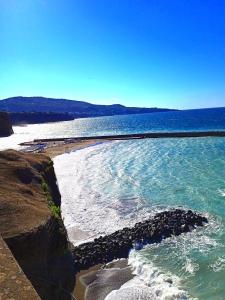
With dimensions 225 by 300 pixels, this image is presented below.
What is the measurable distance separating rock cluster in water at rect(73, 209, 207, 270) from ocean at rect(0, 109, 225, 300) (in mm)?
792

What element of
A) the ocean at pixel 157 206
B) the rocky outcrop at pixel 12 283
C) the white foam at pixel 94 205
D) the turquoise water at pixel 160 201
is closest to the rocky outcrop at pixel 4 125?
the turquoise water at pixel 160 201

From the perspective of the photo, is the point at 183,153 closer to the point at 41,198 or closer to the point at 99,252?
the point at 99,252

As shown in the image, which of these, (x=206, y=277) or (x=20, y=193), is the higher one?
(x=20, y=193)

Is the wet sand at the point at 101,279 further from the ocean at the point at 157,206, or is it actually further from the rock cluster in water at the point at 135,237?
the rock cluster in water at the point at 135,237

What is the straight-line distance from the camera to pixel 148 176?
162 ft

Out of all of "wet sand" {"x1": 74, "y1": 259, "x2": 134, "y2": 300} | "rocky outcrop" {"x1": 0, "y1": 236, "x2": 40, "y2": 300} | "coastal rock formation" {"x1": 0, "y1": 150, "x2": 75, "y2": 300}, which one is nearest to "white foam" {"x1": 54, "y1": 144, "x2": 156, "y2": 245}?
"wet sand" {"x1": 74, "y1": 259, "x2": 134, "y2": 300}

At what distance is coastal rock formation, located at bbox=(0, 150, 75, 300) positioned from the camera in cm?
1239

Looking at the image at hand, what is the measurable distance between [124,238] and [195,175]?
960 inches

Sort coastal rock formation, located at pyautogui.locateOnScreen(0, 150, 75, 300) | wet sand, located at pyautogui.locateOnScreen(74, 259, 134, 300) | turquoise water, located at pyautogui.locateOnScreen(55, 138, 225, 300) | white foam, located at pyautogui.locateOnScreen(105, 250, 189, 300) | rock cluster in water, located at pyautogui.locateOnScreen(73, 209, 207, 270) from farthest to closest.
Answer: rock cluster in water, located at pyautogui.locateOnScreen(73, 209, 207, 270)
turquoise water, located at pyautogui.locateOnScreen(55, 138, 225, 300)
wet sand, located at pyautogui.locateOnScreen(74, 259, 134, 300)
white foam, located at pyautogui.locateOnScreen(105, 250, 189, 300)
coastal rock formation, located at pyautogui.locateOnScreen(0, 150, 75, 300)

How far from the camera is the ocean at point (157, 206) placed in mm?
19078

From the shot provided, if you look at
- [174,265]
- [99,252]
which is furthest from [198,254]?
[99,252]

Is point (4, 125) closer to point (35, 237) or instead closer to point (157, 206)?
point (157, 206)

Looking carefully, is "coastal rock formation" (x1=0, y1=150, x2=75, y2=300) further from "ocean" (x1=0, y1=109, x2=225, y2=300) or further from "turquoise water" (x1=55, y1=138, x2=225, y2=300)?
"turquoise water" (x1=55, y1=138, x2=225, y2=300)

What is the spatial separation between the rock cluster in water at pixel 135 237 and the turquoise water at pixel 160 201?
90 cm
